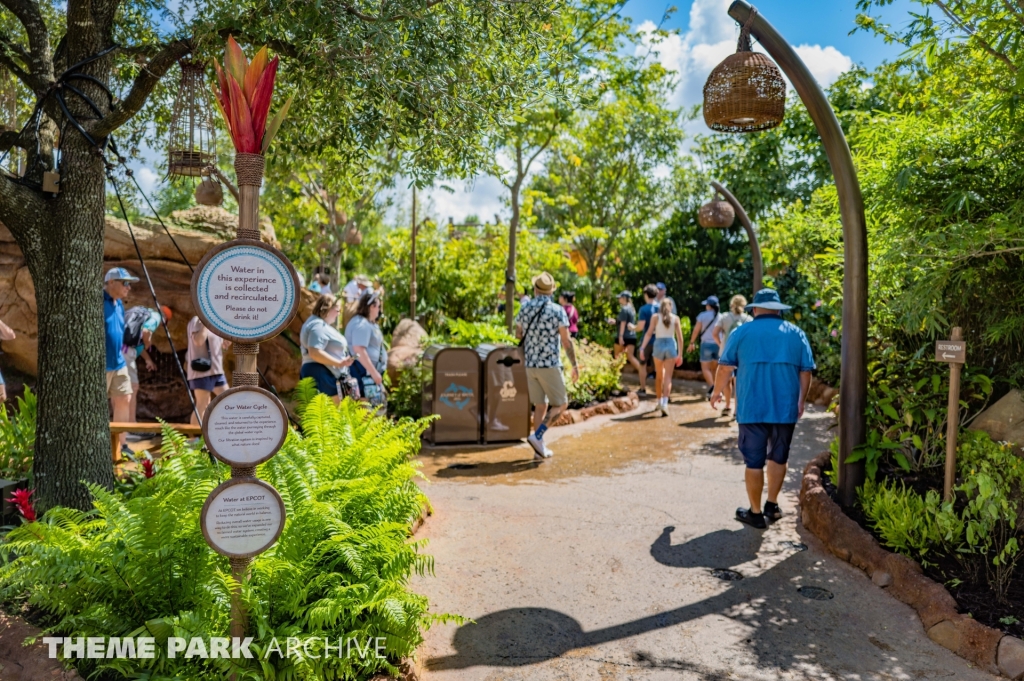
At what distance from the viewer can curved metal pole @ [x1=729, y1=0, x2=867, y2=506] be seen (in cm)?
545

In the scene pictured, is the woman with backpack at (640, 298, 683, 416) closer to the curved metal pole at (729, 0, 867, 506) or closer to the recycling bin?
the recycling bin

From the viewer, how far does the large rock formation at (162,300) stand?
935 cm

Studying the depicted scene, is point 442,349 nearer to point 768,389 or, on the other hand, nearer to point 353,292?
point 768,389

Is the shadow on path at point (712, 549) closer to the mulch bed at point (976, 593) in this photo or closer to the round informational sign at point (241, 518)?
the mulch bed at point (976, 593)

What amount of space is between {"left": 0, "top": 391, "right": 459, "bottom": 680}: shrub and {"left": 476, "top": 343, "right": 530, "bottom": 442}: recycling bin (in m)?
4.74

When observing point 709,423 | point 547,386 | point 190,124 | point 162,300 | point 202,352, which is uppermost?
point 190,124

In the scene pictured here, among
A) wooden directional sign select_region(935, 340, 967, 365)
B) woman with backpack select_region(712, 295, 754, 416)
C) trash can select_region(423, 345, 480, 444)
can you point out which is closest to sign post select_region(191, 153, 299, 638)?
wooden directional sign select_region(935, 340, 967, 365)

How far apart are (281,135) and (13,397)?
5.52 m

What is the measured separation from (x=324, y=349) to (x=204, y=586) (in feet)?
12.7

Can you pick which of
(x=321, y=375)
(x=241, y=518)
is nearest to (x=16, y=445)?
(x=321, y=375)

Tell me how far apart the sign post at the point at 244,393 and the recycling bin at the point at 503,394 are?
18.8 feet

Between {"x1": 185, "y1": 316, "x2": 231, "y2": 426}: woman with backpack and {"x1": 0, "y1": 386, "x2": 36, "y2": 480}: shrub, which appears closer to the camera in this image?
{"x1": 0, "y1": 386, "x2": 36, "y2": 480}: shrub

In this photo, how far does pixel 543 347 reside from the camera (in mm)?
8047

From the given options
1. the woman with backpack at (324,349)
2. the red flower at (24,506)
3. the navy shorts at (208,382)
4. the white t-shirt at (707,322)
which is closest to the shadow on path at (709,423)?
the white t-shirt at (707,322)
